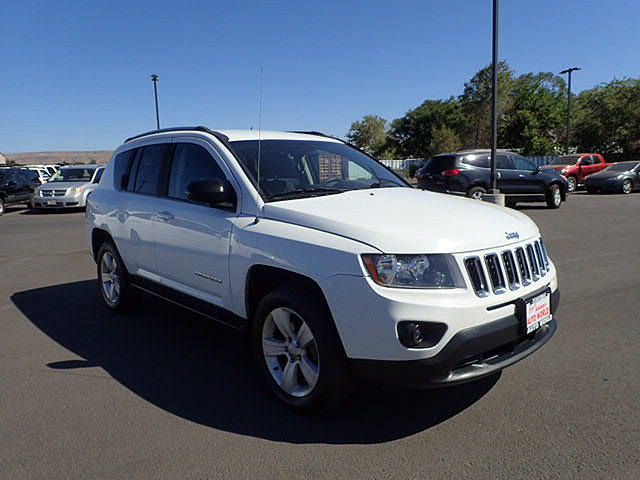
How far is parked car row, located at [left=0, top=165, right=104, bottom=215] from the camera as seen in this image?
1856cm

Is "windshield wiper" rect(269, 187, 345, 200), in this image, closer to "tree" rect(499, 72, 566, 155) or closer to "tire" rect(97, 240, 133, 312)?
"tire" rect(97, 240, 133, 312)

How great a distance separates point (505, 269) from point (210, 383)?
2195mm

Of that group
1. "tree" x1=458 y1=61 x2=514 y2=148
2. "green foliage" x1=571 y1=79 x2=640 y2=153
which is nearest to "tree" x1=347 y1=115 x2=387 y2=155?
"tree" x1=458 y1=61 x2=514 y2=148

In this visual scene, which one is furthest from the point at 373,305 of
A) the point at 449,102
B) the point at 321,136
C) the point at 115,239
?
the point at 449,102

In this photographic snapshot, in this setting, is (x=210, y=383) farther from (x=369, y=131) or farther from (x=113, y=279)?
(x=369, y=131)

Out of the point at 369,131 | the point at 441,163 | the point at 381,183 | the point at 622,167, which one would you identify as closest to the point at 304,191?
the point at 381,183

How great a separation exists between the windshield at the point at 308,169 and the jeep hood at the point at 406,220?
0.21 metres

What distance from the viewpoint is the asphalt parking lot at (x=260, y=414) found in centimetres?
272

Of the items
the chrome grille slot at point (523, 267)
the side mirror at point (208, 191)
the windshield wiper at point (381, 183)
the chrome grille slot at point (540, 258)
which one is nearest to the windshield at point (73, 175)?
the windshield wiper at point (381, 183)

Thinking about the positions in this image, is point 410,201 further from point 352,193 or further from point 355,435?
point 355,435

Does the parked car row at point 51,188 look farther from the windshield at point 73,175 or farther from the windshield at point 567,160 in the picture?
the windshield at point 567,160

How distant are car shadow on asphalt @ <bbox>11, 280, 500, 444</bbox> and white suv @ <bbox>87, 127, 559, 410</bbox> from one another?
0.75 feet

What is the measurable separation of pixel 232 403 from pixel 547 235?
9080mm

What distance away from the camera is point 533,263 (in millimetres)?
3352
